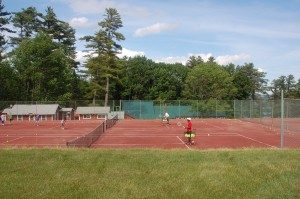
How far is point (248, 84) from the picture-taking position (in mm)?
99438

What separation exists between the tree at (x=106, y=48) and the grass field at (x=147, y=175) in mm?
65491

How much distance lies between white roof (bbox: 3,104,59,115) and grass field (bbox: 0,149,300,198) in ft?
166

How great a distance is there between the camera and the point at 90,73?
81.7 meters

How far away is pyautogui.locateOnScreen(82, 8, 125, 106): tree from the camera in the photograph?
79.9 metres

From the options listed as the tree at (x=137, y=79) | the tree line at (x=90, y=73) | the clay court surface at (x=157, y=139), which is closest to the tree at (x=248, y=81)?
the tree line at (x=90, y=73)

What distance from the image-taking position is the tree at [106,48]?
79.9m

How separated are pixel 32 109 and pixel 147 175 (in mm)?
56030

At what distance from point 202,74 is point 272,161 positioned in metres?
72.3

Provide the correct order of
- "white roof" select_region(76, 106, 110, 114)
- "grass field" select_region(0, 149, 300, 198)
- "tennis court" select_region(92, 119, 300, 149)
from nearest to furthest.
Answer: "grass field" select_region(0, 149, 300, 198)
"tennis court" select_region(92, 119, 300, 149)
"white roof" select_region(76, 106, 110, 114)

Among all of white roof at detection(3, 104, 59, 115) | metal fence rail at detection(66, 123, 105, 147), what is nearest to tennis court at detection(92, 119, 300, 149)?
metal fence rail at detection(66, 123, 105, 147)

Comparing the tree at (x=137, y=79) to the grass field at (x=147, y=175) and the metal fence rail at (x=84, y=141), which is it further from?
the grass field at (x=147, y=175)

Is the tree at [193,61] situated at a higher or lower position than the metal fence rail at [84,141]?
higher

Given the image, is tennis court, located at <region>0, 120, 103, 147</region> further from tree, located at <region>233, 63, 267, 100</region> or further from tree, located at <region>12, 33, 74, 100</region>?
tree, located at <region>233, 63, 267, 100</region>

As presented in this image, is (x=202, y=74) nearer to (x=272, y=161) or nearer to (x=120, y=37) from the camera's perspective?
(x=120, y=37)
